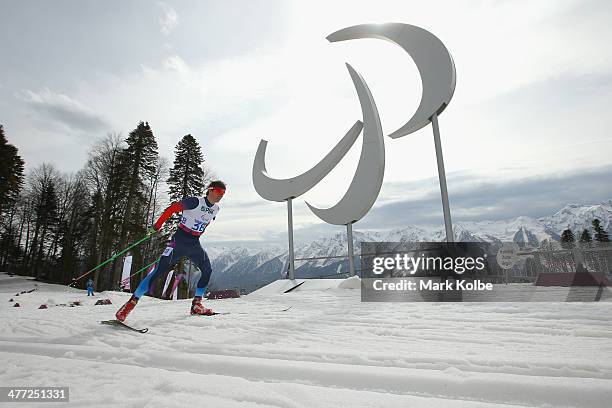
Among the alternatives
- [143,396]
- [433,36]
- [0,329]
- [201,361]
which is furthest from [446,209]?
[0,329]

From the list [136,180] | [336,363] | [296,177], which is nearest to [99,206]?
[136,180]

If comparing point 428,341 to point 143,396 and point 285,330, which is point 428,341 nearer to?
point 285,330

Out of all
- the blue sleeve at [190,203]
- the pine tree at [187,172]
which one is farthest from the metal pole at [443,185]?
the pine tree at [187,172]

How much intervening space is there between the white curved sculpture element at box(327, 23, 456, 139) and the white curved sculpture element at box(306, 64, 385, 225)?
82 cm

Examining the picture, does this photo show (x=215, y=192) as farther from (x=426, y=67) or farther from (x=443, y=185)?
(x=426, y=67)

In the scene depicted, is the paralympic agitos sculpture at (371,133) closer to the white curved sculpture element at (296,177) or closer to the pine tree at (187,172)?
the white curved sculpture element at (296,177)

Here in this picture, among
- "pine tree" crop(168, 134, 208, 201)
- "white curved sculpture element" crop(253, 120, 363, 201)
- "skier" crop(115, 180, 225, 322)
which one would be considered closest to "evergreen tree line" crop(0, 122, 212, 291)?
"pine tree" crop(168, 134, 208, 201)

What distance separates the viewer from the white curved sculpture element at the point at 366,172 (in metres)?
8.96

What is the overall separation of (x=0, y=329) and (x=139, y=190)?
19354 millimetres

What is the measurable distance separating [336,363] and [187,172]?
23.5 m

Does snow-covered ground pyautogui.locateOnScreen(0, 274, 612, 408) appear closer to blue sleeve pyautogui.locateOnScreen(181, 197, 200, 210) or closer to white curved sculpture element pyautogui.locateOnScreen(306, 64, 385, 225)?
blue sleeve pyautogui.locateOnScreen(181, 197, 200, 210)

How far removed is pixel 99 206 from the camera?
21328 millimetres

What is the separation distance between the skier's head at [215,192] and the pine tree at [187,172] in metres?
18.8

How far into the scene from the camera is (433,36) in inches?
322
